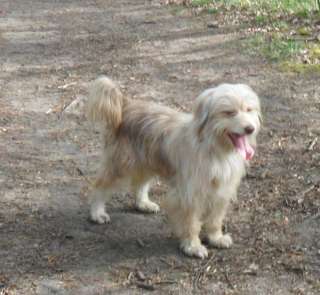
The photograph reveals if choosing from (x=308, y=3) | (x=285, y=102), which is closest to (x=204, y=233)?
(x=285, y=102)

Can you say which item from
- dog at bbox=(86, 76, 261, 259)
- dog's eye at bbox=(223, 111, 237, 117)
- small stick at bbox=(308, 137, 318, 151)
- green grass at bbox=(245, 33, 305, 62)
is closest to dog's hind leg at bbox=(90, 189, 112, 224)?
dog at bbox=(86, 76, 261, 259)

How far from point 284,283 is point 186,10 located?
28.2 ft

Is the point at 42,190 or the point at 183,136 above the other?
the point at 183,136

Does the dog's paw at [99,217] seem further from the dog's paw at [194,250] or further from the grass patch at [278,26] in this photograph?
the grass patch at [278,26]

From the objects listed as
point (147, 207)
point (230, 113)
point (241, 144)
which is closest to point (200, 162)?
point (241, 144)

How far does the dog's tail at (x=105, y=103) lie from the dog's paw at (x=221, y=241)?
3.57 feet

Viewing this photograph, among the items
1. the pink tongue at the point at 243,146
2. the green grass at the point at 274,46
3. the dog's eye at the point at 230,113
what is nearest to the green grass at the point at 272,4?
the green grass at the point at 274,46

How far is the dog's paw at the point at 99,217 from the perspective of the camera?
504 centimetres

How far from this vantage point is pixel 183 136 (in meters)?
4.38

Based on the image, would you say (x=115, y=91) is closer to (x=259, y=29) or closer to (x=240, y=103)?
(x=240, y=103)

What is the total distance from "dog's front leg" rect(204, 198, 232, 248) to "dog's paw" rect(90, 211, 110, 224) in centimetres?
82

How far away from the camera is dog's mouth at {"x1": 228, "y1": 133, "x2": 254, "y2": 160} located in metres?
4.12

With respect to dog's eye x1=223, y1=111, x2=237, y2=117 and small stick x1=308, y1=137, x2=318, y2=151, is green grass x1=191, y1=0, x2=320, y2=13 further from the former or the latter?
dog's eye x1=223, y1=111, x2=237, y2=117

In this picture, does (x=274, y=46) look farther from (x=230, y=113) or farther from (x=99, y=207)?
(x=230, y=113)
